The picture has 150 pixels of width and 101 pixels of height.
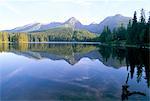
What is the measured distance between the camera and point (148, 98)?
→ 20.2 m

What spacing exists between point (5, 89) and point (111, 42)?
11057cm

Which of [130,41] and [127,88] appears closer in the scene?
[127,88]

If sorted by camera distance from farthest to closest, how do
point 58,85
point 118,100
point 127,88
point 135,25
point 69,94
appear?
point 135,25, point 58,85, point 127,88, point 69,94, point 118,100

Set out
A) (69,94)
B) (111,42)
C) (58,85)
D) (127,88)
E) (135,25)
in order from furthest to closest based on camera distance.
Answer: (111,42) < (135,25) < (58,85) < (127,88) < (69,94)

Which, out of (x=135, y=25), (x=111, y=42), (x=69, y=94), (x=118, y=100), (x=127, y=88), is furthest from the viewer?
(x=111, y=42)

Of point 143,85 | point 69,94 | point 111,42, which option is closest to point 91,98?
point 69,94

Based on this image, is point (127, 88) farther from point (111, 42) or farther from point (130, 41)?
point (111, 42)

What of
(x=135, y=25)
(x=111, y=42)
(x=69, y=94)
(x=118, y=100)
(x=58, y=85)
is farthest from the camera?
(x=111, y=42)

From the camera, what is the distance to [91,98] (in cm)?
2052

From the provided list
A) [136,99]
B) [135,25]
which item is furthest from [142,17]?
[136,99]

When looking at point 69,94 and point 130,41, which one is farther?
point 130,41

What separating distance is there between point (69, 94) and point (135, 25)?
74.4 meters

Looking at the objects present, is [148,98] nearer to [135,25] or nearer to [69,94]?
[69,94]

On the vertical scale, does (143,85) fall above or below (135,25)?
below
